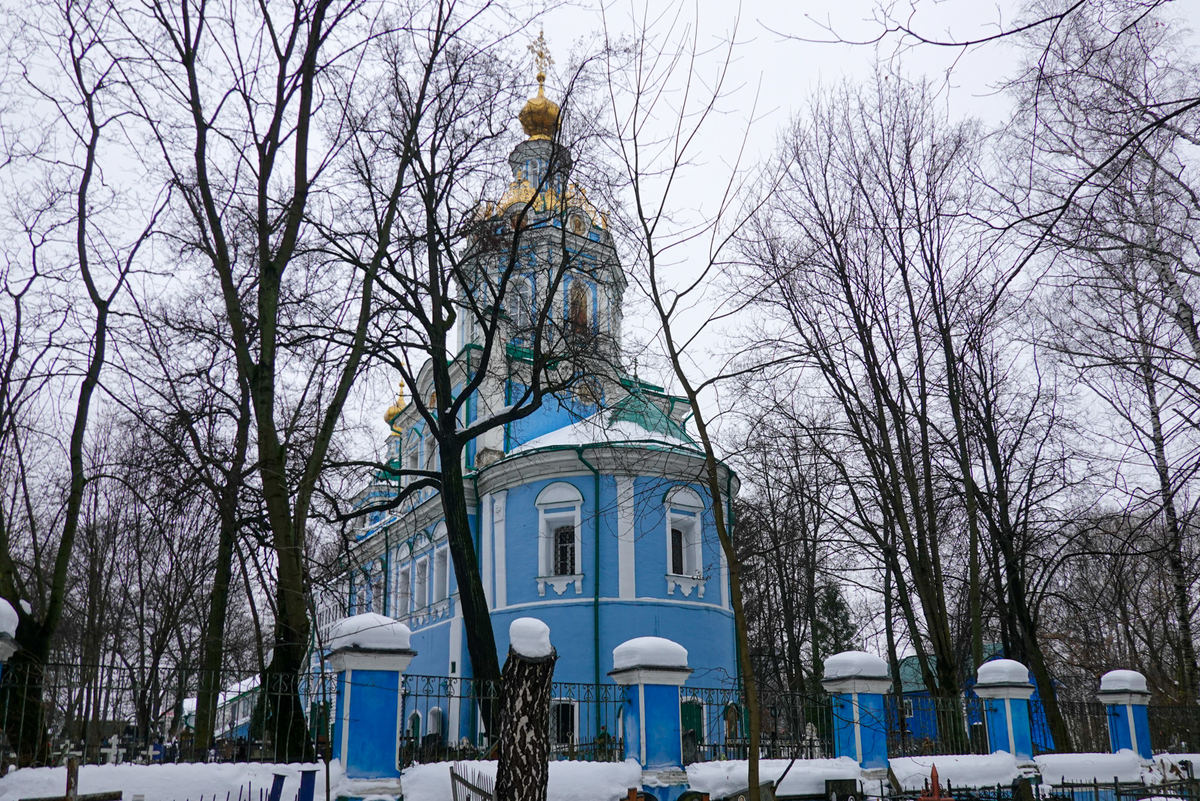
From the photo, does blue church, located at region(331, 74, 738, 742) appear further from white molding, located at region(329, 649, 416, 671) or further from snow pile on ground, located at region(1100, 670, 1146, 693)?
white molding, located at region(329, 649, 416, 671)

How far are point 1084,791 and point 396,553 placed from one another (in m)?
21.4

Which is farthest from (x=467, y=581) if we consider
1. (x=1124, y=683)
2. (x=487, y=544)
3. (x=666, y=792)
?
(x=1124, y=683)

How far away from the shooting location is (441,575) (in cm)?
2603

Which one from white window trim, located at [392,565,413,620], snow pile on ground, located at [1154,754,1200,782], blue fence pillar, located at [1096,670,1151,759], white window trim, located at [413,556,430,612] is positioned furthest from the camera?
white window trim, located at [392,565,413,620]

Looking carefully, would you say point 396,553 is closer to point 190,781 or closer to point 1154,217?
point 190,781

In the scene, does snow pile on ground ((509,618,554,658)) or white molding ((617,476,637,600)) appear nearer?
snow pile on ground ((509,618,554,658))

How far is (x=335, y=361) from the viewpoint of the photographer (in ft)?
45.7

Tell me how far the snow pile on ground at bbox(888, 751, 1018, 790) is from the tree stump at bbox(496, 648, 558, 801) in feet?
17.9

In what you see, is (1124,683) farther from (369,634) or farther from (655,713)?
(369,634)

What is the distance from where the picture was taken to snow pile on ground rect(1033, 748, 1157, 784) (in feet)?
42.2

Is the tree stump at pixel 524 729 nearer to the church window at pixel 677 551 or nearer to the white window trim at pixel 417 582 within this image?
the church window at pixel 677 551

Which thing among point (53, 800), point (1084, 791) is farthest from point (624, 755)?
point (1084, 791)

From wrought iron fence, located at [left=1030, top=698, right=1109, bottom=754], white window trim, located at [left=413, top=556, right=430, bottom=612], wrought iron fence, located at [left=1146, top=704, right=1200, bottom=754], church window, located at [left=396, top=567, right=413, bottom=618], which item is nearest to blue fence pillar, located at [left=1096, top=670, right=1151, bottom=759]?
wrought iron fence, located at [left=1030, top=698, right=1109, bottom=754]

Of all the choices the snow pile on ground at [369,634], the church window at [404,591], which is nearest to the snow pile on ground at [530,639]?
the snow pile on ground at [369,634]
